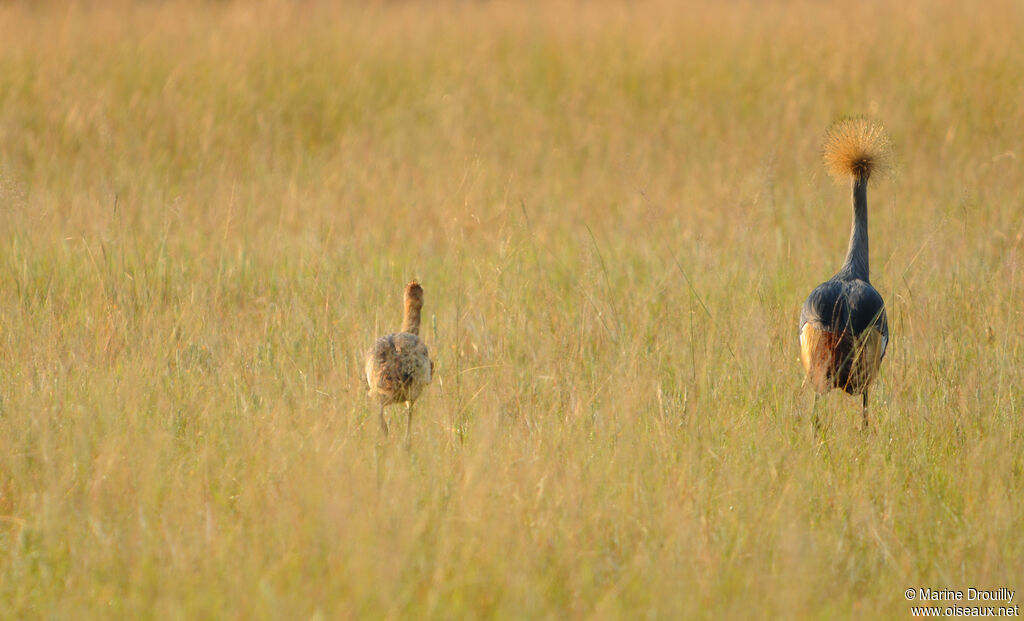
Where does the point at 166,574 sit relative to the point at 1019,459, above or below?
below

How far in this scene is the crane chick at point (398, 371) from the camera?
396 cm

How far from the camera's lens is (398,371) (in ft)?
13.0

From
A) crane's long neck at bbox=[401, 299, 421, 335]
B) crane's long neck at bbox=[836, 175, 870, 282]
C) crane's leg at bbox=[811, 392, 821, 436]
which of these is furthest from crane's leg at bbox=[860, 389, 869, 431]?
crane's long neck at bbox=[401, 299, 421, 335]

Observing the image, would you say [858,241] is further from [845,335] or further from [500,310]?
[500,310]

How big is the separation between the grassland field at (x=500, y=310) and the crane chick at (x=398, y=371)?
0.13 m

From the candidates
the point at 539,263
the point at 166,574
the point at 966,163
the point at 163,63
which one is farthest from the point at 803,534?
the point at 163,63

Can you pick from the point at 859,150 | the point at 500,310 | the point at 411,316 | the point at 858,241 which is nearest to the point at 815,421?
the point at 858,241

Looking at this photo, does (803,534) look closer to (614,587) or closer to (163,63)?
(614,587)

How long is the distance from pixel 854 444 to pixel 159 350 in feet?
9.64

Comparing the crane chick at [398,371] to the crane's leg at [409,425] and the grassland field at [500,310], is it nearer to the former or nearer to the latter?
the crane's leg at [409,425]

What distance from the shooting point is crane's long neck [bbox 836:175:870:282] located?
4.61m

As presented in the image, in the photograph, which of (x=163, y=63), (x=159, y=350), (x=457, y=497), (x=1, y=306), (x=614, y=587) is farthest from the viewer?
(x=163, y=63)

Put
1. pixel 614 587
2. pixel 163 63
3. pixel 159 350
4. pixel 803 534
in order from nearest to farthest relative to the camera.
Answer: pixel 614 587 → pixel 803 534 → pixel 159 350 → pixel 163 63

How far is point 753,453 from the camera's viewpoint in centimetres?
379
